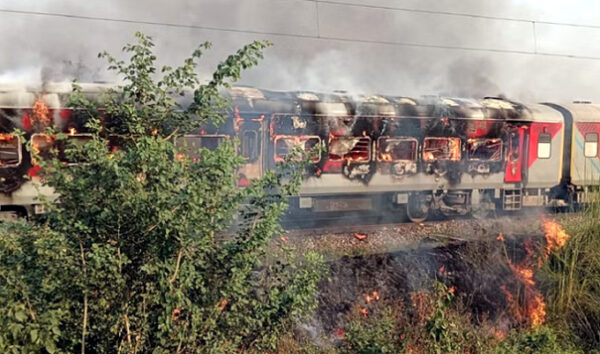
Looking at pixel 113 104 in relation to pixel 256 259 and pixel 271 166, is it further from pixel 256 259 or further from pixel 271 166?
pixel 271 166

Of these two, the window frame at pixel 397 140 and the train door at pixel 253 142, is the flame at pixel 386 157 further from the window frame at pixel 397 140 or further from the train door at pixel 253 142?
the train door at pixel 253 142

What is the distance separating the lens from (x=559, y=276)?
6.76 metres

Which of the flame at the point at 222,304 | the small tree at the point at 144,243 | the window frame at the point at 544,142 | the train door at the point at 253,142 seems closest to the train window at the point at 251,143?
the train door at the point at 253,142

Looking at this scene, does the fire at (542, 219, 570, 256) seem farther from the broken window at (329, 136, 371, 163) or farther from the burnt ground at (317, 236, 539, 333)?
the broken window at (329, 136, 371, 163)

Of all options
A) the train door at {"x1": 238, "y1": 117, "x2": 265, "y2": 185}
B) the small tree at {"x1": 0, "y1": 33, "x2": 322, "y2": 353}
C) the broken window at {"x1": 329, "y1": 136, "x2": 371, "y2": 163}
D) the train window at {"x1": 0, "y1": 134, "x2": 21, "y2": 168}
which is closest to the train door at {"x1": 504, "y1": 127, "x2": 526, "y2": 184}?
the broken window at {"x1": 329, "y1": 136, "x2": 371, "y2": 163}

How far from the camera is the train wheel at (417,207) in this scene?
13.5 metres

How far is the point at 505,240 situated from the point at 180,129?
5.65 m

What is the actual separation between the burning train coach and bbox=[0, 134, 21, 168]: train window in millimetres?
16

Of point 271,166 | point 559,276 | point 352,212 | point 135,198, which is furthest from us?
point 352,212

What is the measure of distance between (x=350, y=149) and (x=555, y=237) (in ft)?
18.1

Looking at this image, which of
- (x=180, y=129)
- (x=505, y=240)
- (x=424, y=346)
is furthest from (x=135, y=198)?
(x=505, y=240)

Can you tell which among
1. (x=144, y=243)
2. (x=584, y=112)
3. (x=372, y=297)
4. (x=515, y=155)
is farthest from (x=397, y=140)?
(x=144, y=243)

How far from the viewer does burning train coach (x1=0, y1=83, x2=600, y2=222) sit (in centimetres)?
984

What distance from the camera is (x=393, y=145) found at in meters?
12.6
